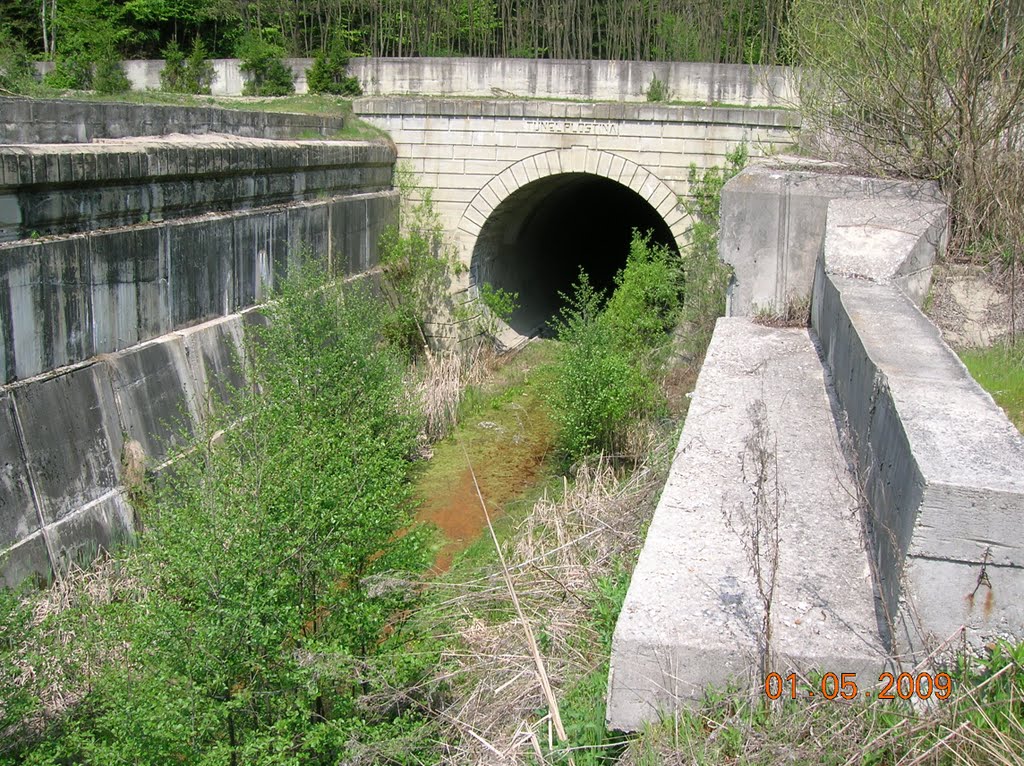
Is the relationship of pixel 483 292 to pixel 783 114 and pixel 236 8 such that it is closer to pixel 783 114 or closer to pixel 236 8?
pixel 783 114

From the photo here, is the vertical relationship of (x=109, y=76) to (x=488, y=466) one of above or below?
above

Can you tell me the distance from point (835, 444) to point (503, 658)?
165 cm

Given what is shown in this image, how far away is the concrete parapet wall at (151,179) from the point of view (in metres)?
6.48

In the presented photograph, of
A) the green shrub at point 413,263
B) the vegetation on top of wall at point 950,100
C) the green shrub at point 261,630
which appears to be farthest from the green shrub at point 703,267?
the green shrub at point 413,263

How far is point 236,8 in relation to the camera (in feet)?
62.7

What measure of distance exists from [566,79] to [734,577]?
12.3m

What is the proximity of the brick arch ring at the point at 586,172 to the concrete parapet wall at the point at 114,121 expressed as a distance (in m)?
3.16

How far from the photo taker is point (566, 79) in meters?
14.1

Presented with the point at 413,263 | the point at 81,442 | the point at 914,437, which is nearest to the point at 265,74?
the point at 413,263

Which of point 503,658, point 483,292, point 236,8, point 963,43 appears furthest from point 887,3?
point 236,8

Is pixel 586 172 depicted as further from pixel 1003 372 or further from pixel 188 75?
pixel 1003 372

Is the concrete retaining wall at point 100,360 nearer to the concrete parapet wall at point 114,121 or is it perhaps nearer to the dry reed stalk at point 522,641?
the concrete parapet wall at point 114,121

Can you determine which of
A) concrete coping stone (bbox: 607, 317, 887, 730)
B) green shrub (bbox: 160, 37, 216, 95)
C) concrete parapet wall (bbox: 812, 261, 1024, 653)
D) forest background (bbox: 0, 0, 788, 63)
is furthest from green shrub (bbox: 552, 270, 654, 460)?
forest background (bbox: 0, 0, 788, 63)

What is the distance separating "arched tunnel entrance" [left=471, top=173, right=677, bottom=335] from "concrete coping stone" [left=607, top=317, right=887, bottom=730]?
1046 centimetres
